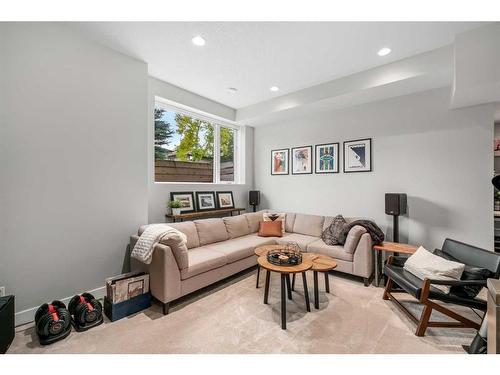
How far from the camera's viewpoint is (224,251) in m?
2.92

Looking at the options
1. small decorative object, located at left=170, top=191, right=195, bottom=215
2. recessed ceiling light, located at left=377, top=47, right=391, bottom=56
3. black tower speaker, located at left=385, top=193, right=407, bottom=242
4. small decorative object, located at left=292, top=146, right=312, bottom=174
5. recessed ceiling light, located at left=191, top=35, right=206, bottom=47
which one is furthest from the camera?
small decorative object, located at left=292, top=146, right=312, bottom=174

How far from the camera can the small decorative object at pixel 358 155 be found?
11.8 ft

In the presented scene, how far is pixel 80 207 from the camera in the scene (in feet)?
7.64

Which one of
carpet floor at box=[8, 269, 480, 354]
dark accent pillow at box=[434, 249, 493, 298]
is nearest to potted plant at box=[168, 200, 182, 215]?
carpet floor at box=[8, 269, 480, 354]

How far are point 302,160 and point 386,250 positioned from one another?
2215 millimetres

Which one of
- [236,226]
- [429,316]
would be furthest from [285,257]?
[236,226]

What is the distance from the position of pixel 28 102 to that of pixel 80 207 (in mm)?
1096

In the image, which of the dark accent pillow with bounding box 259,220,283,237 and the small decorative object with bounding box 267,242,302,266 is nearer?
the small decorative object with bounding box 267,242,302,266

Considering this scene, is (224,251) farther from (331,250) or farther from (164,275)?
(331,250)

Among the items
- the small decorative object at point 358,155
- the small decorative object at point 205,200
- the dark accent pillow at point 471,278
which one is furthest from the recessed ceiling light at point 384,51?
the small decorative object at point 205,200

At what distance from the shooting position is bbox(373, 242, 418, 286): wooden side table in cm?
269

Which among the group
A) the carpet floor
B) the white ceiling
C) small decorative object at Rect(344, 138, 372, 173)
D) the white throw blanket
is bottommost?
the carpet floor

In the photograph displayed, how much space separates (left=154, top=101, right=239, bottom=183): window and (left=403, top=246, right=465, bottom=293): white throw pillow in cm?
346

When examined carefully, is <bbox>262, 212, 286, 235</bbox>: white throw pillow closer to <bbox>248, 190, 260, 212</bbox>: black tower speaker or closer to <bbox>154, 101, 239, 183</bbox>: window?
<bbox>248, 190, 260, 212</bbox>: black tower speaker
